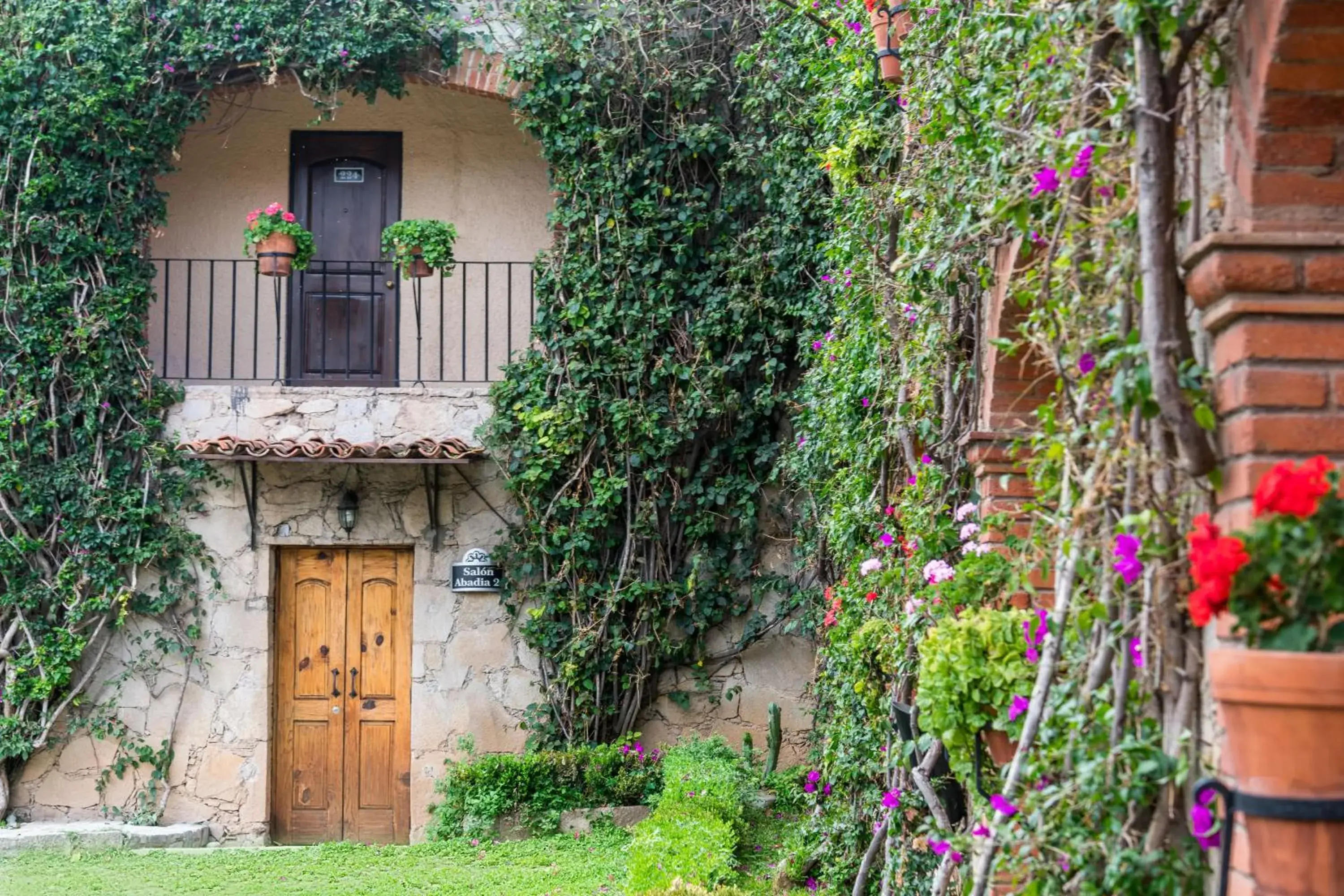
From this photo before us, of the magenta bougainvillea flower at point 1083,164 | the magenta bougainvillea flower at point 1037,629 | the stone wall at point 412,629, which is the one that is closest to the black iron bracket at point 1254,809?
the magenta bougainvillea flower at point 1037,629

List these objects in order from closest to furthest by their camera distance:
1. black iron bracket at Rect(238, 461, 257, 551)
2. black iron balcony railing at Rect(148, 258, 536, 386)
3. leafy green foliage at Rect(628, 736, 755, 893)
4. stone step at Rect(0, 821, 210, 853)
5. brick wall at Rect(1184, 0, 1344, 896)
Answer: brick wall at Rect(1184, 0, 1344, 896) < leafy green foliage at Rect(628, 736, 755, 893) < stone step at Rect(0, 821, 210, 853) < black iron bracket at Rect(238, 461, 257, 551) < black iron balcony railing at Rect(148, 258, 536, 386)

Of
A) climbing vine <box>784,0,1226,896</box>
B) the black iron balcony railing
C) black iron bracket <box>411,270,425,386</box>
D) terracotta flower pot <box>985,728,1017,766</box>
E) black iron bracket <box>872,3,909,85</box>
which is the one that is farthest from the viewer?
the black iron balcony railing

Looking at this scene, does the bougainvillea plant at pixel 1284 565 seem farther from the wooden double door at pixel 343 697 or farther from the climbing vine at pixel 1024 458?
the wooden double door at pixel 343 697

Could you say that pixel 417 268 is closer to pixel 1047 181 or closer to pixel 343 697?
pixel 343 697

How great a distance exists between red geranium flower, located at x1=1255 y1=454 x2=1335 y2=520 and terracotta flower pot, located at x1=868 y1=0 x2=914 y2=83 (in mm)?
3166

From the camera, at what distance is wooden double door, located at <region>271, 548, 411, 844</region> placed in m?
7.51

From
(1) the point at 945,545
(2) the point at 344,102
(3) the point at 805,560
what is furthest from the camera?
(2) the point at 344,102

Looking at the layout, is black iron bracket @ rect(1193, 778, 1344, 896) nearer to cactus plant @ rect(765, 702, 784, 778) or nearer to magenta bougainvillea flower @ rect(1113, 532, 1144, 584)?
magenta bougainvillea flower @ rect(1113, 532, 1144, 584)

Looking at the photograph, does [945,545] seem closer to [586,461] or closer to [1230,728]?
[1230,728]

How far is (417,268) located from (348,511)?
4.84 feet

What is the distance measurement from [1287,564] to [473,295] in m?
6.78

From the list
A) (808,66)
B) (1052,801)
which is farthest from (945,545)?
(808,66)

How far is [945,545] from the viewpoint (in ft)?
13.4

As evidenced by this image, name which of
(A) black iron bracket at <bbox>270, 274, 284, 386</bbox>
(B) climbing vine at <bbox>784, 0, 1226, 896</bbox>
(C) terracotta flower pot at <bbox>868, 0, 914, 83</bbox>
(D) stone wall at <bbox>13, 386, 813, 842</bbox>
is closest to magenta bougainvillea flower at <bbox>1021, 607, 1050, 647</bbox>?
(B) climbing vine at <bbox>784, 0, 1226, 896</bbox>
